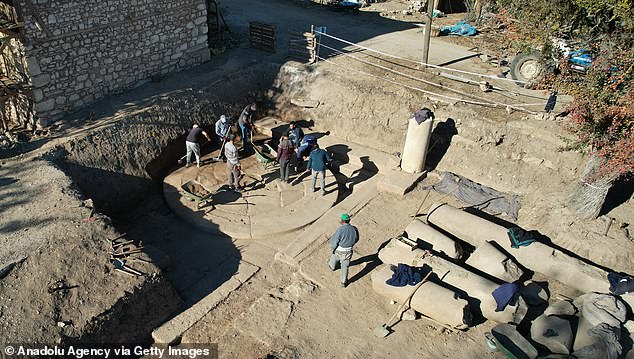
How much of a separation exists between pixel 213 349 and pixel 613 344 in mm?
7277

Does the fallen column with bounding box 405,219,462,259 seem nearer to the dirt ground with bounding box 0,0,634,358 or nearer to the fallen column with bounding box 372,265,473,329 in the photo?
the dirt ground with bounding box 0,0,634,358

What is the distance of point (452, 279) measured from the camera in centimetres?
995

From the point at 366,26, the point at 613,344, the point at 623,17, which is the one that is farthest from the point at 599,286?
the point at 366,26

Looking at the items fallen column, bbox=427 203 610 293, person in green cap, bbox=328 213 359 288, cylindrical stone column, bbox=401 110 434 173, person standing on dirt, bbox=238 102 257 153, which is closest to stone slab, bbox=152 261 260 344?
person in green cap, bbox=328 213 359 288

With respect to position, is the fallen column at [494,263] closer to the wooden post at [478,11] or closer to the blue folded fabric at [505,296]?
the blue folded fabric at [505,296]

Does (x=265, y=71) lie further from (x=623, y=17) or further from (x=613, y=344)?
(x=613, y=344)

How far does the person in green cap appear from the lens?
383 inches

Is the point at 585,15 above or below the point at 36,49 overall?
above

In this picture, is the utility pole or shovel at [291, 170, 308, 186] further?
the utility pole

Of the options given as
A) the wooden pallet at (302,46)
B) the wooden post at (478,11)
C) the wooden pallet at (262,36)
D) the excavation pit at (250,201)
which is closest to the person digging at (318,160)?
the excavation pit at (250,201)

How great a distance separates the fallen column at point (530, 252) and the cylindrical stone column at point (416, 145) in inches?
83.7

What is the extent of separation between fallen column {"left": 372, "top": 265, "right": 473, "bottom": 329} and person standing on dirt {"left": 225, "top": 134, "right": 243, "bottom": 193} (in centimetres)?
517

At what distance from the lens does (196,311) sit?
9.90 metres

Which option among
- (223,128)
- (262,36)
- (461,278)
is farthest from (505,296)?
(262,36)
